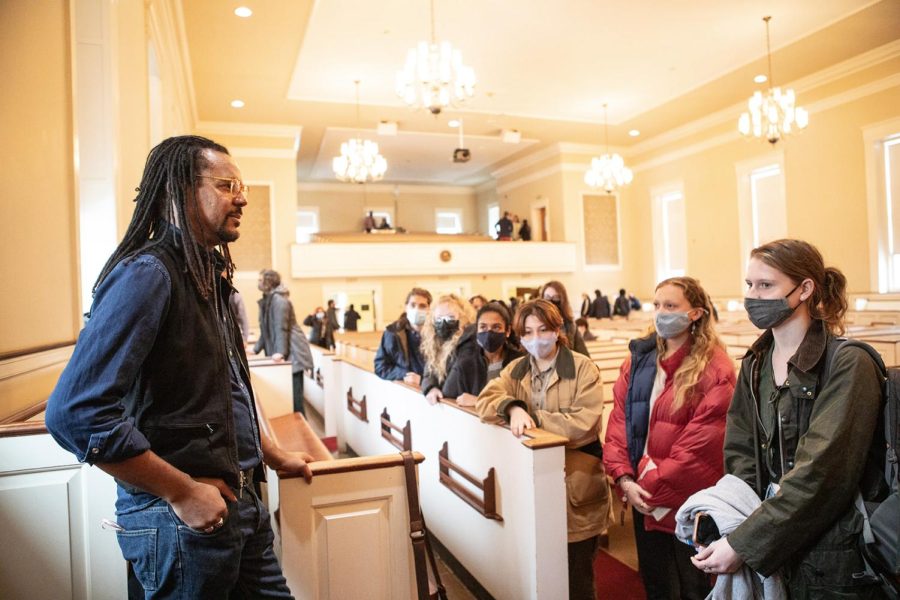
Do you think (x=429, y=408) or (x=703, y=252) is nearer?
(x=429, y=408)

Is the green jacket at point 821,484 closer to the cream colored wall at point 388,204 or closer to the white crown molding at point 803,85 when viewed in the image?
the white crown molding at point 803,85

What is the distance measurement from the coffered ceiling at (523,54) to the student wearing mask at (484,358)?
6050mm

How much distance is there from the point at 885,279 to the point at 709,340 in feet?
32.8

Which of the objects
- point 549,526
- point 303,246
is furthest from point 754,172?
point 549,526

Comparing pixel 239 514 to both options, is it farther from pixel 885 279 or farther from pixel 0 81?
pixel 885 279

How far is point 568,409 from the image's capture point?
2.57 meters

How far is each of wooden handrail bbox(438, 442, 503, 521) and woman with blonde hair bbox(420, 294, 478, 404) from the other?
346mm

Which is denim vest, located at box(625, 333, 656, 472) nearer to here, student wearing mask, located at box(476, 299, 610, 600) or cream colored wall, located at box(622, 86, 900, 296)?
student wearing mask, located at box(476, 299, 610, 600)

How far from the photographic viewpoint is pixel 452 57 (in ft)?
25.3

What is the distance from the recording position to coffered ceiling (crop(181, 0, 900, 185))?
820cm

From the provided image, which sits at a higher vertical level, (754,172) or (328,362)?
(754,172)

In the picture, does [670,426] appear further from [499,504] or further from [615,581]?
[615,581]

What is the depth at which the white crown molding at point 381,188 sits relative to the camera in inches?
818

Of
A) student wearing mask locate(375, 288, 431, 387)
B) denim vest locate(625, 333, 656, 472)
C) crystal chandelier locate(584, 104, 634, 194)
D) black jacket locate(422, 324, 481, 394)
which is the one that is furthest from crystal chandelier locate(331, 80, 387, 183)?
denim vest locate(625, 333, 656, 472)
